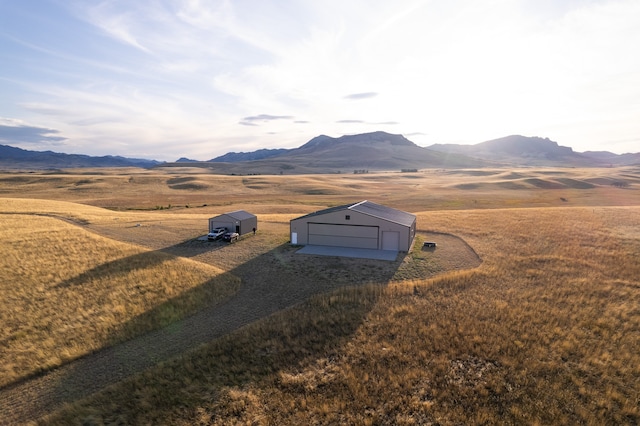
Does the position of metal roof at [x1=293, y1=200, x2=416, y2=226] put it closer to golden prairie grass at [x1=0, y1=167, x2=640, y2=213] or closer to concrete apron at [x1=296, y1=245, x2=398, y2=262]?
concrete apron at [x1=296, y1=245, x2=398, y2=262]

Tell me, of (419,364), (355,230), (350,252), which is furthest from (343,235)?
(419,364)

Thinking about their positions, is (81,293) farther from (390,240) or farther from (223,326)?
(390,240)

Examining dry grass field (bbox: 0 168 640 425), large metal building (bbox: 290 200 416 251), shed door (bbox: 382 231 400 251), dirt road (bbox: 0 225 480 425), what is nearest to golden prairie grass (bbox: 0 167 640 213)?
large metal building (bbox: 290 200 416 251)

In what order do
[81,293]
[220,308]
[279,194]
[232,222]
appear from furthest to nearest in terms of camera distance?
[279,194] → [232,222] → [81,293] → [220,308]

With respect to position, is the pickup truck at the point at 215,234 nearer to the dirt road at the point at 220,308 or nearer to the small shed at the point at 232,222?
the small shed at the point at 232,222

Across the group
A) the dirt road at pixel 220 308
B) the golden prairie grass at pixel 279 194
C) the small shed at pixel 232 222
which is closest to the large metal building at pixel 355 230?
the dirt road at pixel 220 308

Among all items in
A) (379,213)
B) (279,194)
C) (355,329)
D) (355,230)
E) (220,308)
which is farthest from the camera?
(279,194)
